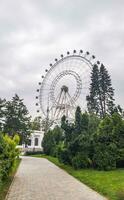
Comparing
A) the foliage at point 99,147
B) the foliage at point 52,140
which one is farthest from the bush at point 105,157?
the foliage at point 52,140

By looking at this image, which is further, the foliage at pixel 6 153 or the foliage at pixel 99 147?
the foliage at pixel 99 147

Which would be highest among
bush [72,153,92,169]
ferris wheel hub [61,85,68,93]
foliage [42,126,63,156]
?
ferris wheel hub [61,85,68,93]

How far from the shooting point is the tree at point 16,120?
44.1 metres

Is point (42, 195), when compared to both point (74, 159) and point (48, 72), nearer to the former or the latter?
point (74, 159)

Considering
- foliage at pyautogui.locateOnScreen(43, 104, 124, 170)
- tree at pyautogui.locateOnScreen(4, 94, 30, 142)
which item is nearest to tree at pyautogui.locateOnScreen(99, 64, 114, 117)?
tree at pyautogui.locateOnScreen(4, 94, 30, 142)

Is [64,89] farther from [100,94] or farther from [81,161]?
[81,161]

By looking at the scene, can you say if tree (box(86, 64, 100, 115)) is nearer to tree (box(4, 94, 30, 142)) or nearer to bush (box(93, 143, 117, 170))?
tree (box(4, 94, 30, 142))

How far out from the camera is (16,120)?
44.8m

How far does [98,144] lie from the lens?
19062 millimetres

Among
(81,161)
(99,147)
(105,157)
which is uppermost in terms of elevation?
(99,147)

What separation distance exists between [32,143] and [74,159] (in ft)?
151

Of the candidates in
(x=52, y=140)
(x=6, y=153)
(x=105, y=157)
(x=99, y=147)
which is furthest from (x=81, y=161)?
(x=52, y=140)

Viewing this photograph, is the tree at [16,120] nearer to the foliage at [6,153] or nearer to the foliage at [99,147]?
the foliage at [99,147]

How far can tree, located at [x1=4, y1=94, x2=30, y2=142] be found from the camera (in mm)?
44094
